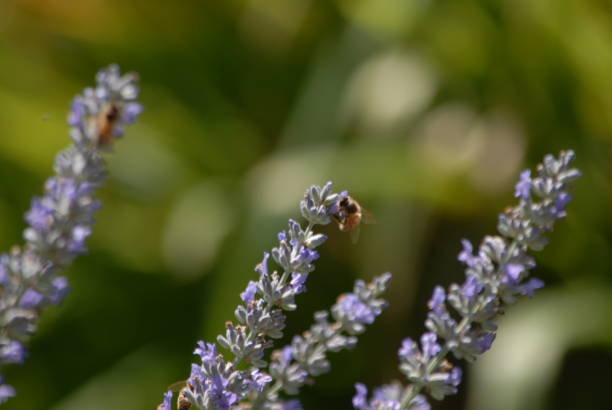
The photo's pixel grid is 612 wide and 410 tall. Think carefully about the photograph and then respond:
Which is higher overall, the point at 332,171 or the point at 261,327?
the point at 332,171

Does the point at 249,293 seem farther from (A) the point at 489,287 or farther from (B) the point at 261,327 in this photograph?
(A) the point at 489,287

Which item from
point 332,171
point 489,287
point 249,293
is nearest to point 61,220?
point 249,293

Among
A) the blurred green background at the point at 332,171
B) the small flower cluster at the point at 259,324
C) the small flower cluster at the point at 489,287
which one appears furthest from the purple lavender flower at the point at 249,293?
the blurred green background at the point at 332,171

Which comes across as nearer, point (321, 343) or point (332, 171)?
point (321, 343)

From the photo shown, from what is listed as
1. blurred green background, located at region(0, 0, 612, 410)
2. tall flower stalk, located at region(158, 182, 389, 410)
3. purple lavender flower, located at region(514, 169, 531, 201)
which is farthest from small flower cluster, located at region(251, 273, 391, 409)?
blurred green background, located at region(0, 0, 612, 410)

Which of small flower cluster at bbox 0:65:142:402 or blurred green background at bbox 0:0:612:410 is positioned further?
blurred green background at bbox 0:0:612:410

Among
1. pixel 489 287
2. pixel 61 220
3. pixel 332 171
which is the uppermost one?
pixel 332 171

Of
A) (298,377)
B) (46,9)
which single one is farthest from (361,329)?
(46,9)

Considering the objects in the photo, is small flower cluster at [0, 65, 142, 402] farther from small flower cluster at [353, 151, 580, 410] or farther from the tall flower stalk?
small flower cluster at [353, 151, 580, 410]
